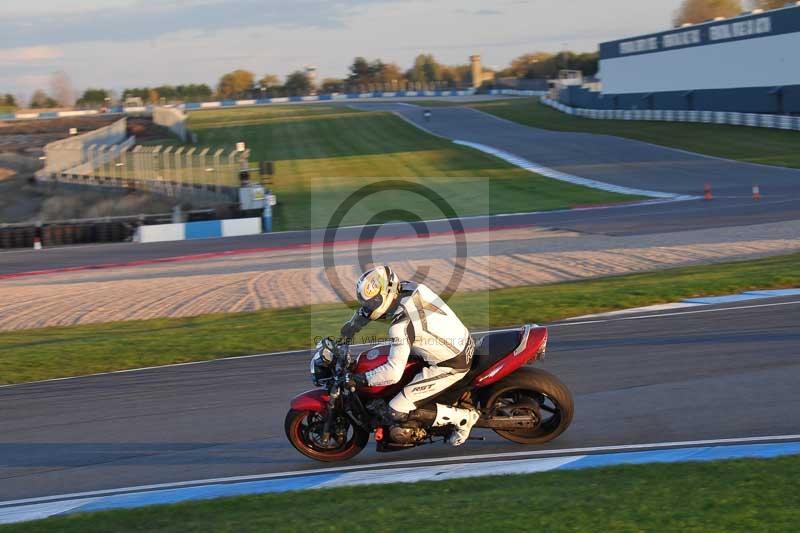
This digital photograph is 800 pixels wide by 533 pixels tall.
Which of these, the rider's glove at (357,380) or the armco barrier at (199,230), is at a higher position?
the rider's glove at (357,380)

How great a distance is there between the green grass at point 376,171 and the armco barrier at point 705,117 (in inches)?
584

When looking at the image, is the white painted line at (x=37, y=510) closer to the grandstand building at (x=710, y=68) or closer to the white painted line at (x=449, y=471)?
A: the white painted line at (x=449, y=471)

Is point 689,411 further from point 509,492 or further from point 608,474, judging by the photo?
point 509,492

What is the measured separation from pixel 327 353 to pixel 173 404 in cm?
342

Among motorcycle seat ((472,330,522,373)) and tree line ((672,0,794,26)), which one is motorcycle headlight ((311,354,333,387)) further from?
tree line ((672,0,794,26))

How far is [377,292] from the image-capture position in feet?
24.5

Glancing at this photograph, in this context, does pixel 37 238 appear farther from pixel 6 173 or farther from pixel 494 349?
pixel 494 349

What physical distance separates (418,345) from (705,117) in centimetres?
5623

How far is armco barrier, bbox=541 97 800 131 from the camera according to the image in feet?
169

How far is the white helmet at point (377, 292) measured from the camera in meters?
7.45

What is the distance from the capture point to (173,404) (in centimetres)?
1043

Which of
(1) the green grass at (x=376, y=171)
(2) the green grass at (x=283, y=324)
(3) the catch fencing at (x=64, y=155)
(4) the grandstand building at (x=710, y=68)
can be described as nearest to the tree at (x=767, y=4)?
(4) the grandstand building at (x=710, y=68)

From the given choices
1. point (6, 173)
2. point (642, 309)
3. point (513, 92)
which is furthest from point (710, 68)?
point (513, 92)

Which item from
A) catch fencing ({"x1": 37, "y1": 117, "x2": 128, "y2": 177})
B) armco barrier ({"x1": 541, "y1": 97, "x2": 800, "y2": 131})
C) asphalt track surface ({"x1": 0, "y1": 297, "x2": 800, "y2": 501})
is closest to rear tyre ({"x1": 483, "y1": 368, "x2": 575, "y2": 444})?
asphalt track surface ({"x1": 0, "y1": 297, "x2": 800, "y2": 501})
